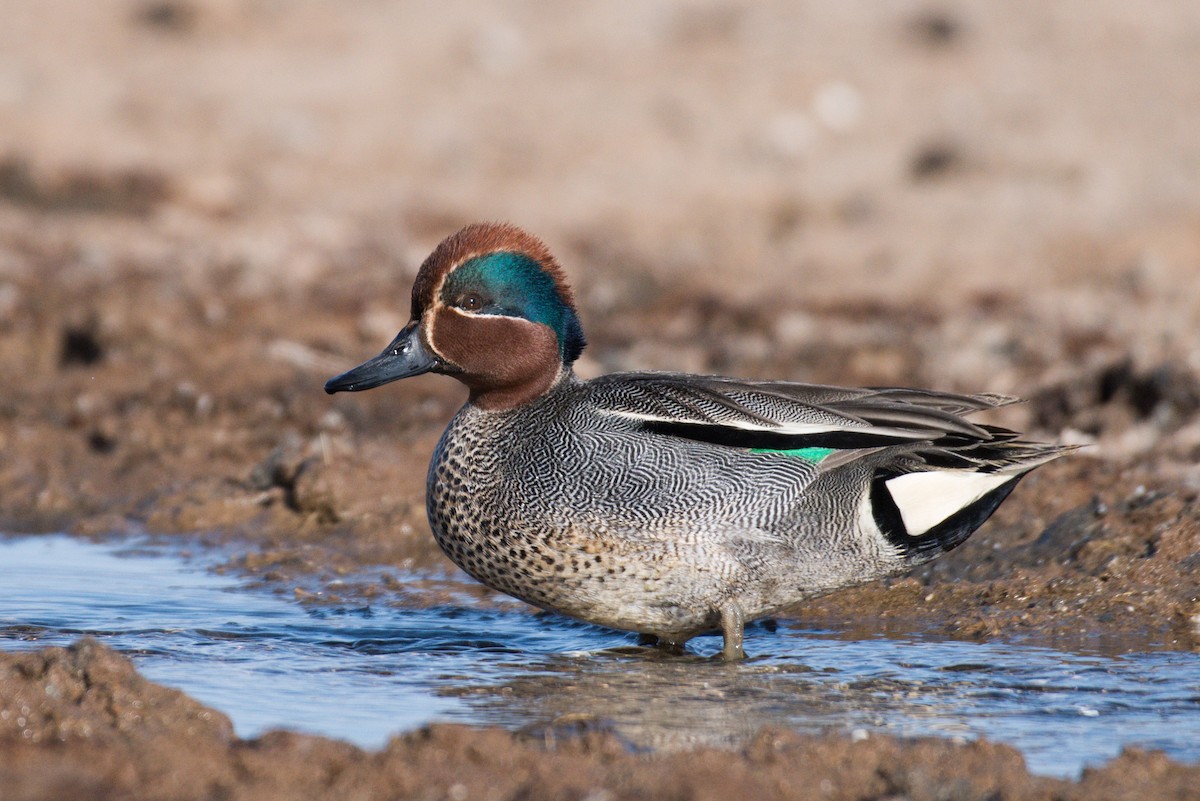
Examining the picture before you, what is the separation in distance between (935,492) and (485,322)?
1.52 m

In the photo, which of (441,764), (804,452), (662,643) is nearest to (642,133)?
(662,643)

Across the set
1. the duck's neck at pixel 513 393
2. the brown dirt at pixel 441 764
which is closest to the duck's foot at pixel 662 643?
the duck's neck at pixel 513 393

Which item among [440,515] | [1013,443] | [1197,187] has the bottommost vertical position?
[440,515]

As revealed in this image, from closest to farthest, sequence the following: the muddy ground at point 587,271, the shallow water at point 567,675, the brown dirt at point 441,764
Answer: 1. the brown dirt at point 441,764
2. the muddy ground at point 587,271
3. the shallow water at point 567,675

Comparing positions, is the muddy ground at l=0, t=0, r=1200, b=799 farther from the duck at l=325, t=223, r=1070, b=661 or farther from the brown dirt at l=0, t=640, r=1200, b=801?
the duck at l=325, t=223, r=1070, b=661

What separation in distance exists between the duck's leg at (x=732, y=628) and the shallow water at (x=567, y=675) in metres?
0.05

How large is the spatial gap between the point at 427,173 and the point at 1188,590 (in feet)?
28.5

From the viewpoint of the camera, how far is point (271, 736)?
11.7ft

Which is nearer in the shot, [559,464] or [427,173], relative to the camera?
[559,464]

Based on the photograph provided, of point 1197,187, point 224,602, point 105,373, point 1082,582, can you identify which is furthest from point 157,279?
point 1197,187

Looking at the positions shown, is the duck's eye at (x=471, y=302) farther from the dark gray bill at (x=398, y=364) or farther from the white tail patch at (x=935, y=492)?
the white tail patch at (x=935, y=492)

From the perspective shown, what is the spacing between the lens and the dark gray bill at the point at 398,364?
17.4ft

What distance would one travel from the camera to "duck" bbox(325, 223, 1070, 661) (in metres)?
4.85

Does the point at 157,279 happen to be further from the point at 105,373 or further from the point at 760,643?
the point at 760,643
